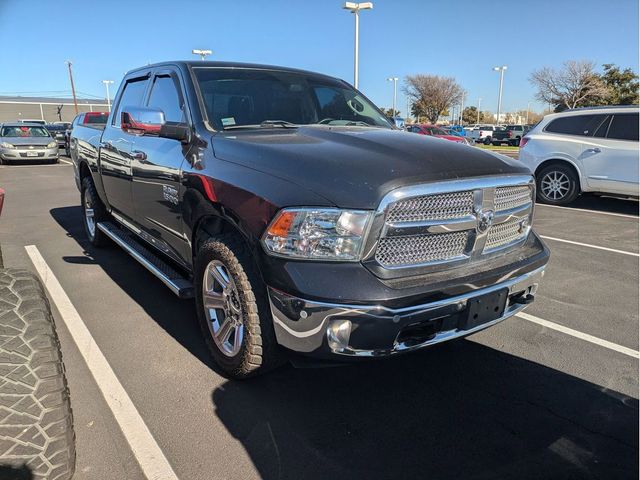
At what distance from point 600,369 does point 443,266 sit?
158 cm

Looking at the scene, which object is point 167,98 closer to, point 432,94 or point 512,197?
point 512,197

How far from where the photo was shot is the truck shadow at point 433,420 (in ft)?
7.68

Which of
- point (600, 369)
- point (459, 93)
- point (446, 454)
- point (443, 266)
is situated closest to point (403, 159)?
point (443, 266)

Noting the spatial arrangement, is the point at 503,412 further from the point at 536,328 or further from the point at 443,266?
the point at 536,328

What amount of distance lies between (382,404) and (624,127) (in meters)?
8.32

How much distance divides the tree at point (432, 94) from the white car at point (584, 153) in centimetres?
5166

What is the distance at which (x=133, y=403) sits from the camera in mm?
2822

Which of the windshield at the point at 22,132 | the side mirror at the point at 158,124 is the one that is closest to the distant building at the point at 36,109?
the windshield at the point at 22,132

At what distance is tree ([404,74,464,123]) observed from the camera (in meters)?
58.8

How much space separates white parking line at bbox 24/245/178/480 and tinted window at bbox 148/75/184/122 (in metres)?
1.76

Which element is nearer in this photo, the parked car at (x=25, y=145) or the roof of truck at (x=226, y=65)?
the roof of truck at (x=226, y=65)

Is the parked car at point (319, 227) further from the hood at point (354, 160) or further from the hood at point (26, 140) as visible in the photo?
the hood at point (26, 140)

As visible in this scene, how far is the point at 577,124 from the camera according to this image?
9398 mm

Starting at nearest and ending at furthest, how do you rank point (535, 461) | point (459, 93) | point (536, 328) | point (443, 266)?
point (535, 461)
point (443, 266)
point (536, 328)
point (459, 93)
